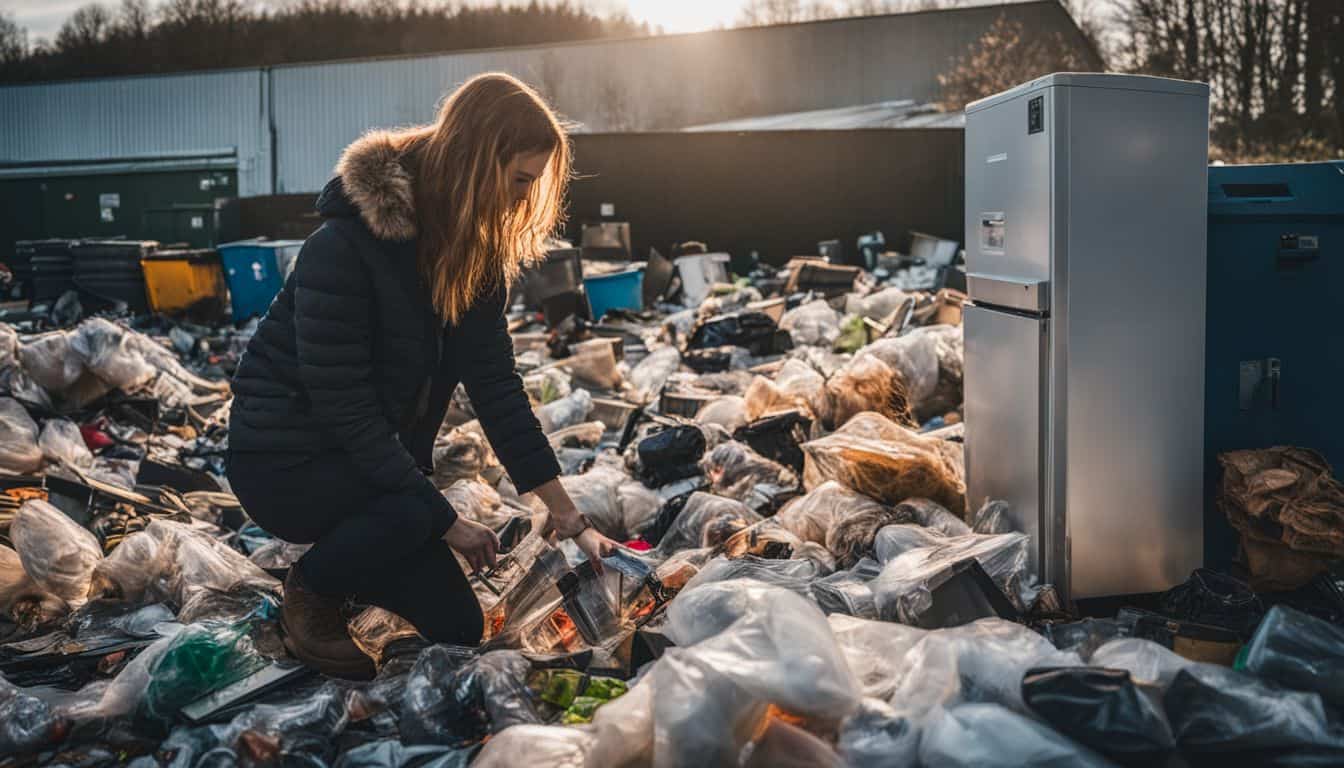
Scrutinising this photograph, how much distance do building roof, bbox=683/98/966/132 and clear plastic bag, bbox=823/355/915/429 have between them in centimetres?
1873

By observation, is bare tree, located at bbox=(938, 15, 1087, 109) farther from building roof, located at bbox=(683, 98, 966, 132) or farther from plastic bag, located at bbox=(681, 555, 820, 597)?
plastic bag, located at bbox=(681, 555, 820, 597)

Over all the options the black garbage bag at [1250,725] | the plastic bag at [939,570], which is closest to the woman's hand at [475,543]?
the plastic bag at [939,570]

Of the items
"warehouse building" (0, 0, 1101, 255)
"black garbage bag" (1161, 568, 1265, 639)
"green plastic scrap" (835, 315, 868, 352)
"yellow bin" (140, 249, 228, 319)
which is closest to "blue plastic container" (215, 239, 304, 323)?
"yellow bin" (140, 249, 228, 319)

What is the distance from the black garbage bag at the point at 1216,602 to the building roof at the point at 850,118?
823 inches

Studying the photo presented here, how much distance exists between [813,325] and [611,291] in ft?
11.5

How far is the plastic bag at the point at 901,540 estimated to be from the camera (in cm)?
334

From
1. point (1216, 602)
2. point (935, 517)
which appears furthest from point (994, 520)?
point (1216, 602)

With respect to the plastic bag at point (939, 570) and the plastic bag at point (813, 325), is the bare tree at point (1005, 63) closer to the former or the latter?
the plastic bag at point (813, 325)

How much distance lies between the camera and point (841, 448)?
393cm

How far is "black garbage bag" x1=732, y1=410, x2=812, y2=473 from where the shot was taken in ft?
16.2

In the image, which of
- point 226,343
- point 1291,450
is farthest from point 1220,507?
point 226,343

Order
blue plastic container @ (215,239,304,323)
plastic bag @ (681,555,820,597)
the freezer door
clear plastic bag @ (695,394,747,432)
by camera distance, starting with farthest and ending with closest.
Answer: blue plastic container @ (215,239,304,323) → clear plastic bag @ (695,394,747,432) → the freezer door → plastic bag @ (681,555,820,597)

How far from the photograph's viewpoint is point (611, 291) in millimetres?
11383

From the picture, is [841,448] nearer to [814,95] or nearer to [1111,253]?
[1111,253]
